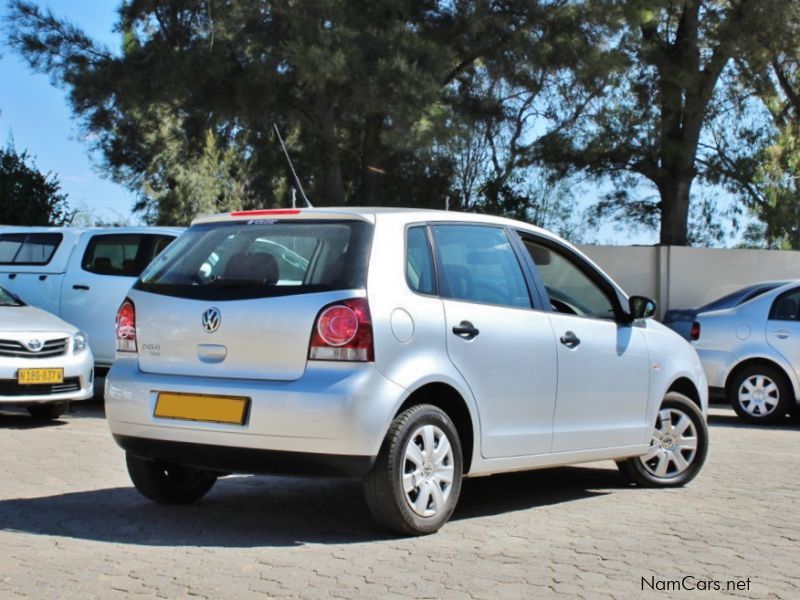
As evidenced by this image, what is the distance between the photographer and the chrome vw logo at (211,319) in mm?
5852

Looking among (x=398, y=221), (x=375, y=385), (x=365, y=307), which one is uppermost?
(x=398, y=221)

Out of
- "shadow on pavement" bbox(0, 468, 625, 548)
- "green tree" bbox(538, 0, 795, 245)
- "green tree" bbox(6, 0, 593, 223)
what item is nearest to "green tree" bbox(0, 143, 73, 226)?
"green tree" bbox(6, 0, 593, 223)

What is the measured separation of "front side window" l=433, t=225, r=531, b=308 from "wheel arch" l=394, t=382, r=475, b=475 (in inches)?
20.1

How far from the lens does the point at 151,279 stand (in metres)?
6.32

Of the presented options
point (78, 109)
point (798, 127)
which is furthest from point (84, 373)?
point (798, 127)

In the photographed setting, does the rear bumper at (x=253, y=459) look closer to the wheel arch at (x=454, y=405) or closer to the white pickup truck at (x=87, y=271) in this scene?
the wheel arch at (x=454, y=405)

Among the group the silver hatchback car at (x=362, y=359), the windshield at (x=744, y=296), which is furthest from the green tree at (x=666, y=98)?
the silver hatchback car at (x=362, y=359)

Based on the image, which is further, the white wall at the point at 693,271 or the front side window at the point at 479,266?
the white wall at the point at 693,271

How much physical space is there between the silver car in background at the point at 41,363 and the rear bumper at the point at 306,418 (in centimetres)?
505

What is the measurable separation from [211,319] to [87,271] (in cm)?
745

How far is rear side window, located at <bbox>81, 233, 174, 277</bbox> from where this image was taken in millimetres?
12734

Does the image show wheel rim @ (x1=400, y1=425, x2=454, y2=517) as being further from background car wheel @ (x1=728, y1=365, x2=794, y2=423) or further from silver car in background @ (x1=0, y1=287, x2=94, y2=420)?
background car wheel @ (x1=728, y1=365, x2=794, y2=423)

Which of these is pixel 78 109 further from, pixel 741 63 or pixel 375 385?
pixel 375 385

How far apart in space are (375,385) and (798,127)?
724 inches
